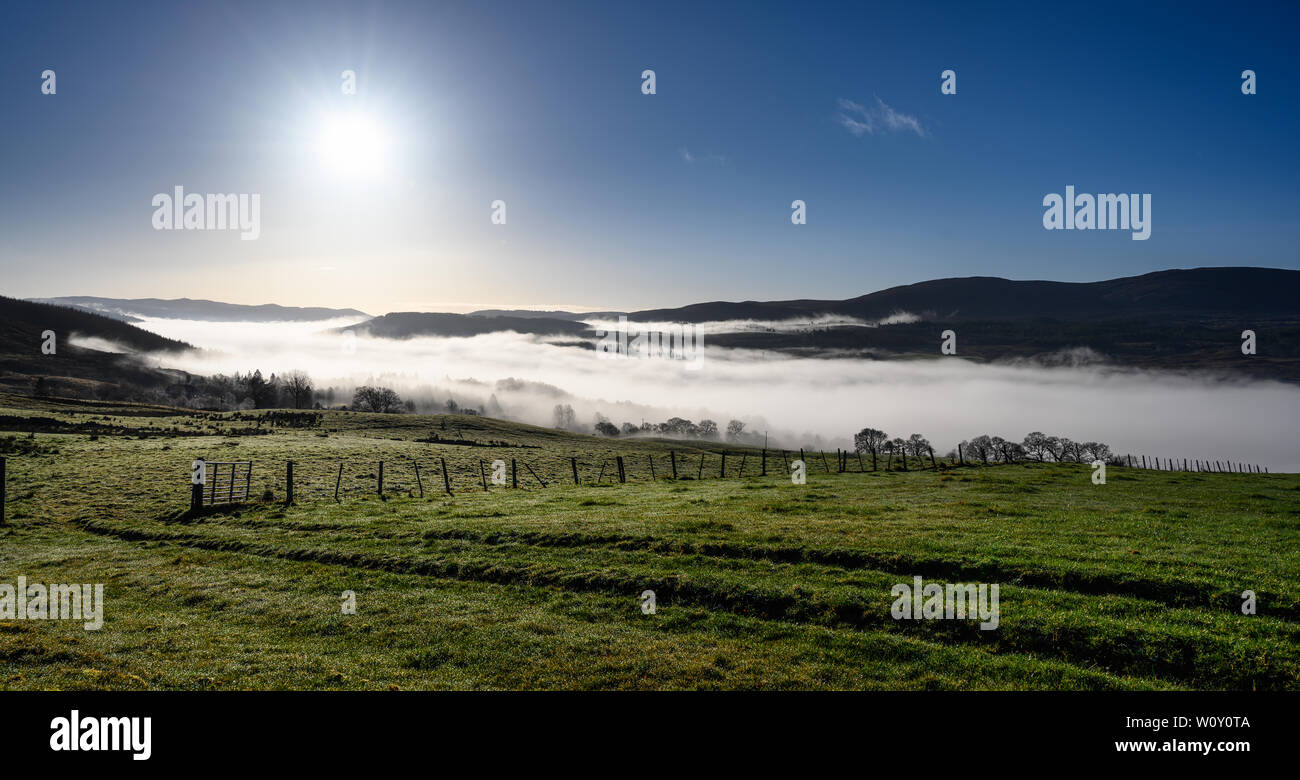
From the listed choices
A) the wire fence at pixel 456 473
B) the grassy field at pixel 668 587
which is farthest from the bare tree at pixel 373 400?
the grassy field at pixel 668 587

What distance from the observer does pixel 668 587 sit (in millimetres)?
18672

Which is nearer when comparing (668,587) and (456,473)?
(668,587)

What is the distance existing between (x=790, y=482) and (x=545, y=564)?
94.6ft

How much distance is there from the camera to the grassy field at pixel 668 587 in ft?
41.1

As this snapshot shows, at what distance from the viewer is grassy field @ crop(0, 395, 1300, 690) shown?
41.1 feet

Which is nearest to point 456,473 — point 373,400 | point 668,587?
point 668,587

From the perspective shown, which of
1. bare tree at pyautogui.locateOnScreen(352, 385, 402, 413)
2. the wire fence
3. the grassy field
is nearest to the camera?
the grassy field

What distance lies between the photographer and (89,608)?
1828 centimetres

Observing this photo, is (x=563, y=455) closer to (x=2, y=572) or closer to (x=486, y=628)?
(x=2, y=572)

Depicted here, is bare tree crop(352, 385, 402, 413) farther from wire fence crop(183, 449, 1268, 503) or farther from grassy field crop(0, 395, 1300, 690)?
grassy field crop(0, 395, 1300, 690)

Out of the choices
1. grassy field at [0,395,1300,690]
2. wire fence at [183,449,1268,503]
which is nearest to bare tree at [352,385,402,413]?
wire fence at [183,449,1268,503]

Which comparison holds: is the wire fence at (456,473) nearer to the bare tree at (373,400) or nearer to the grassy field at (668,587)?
the grassy field at (668,587)

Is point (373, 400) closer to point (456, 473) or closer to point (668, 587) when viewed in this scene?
point (456, 473)
